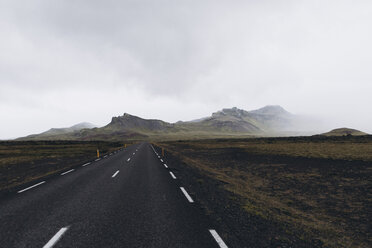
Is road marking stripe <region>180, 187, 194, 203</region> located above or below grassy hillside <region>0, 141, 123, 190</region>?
above

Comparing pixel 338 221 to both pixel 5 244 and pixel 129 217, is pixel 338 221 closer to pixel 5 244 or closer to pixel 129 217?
pixel 129 217

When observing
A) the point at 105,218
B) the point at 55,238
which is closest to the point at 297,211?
the point at 105,218

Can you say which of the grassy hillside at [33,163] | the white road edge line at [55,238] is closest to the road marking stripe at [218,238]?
the white road edge line at [55,238]

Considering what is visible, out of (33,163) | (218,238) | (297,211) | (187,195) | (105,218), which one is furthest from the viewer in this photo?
(33,163)

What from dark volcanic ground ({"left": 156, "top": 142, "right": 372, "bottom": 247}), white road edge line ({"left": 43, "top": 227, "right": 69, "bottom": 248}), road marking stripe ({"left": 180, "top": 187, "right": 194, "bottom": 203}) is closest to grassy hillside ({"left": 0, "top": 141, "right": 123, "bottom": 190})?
white road edge line ({"left": 43, "top": 227, "right": 69, "bottom": 248})

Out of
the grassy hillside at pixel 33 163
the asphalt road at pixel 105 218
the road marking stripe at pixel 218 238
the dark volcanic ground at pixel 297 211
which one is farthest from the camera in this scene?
the grassy hillside at pixel 33 163

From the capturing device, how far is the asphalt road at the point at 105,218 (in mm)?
3900

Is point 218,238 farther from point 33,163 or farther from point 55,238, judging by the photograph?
point 33,163

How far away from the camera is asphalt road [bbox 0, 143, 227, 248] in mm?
3900

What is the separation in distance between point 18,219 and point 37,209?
682 mm

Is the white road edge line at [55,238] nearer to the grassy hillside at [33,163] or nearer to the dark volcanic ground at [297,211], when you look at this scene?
the dark volcanic ground at [297,211]

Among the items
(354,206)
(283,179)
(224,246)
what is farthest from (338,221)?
(283,179)

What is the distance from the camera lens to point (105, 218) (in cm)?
498

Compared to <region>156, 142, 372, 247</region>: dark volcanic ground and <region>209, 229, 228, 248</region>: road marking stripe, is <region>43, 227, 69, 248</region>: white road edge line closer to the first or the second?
<region>209, 229, 228, 248</region>: road marking stripe
